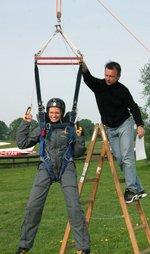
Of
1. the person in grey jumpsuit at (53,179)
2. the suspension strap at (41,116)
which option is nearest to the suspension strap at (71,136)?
the person in grey jumpsuit at (53,179)

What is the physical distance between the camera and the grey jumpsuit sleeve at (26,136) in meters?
6.38

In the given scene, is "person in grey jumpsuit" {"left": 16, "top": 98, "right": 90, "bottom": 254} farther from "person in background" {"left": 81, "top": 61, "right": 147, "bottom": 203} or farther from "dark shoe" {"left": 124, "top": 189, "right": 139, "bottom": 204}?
"dark shoe" {"left": 124, "top": 189, "right": 139, "bottom": 204}

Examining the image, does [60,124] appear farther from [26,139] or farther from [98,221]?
[98,221]

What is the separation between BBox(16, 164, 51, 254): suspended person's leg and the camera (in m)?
6.34

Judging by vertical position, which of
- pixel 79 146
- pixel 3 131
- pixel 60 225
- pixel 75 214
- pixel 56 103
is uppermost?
pixel 3 131

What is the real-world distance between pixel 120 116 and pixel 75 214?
5.93ft

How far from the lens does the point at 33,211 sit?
6.34 meters

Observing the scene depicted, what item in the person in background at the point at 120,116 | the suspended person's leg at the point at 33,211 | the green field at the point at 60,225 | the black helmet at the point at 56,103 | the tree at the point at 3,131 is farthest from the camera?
the tree at the point at 3,131

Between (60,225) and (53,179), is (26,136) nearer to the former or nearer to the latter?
(53,179)

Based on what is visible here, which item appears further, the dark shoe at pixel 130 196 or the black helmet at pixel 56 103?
the dark shoe at pixel 130 196

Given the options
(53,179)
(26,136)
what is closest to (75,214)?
(53,179)

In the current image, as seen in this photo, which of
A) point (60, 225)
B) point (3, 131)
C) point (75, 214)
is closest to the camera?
point (75, 214)

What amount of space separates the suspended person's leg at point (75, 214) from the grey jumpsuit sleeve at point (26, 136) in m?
0.71

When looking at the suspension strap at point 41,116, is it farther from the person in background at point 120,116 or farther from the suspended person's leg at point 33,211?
the person in background at point 120,116
